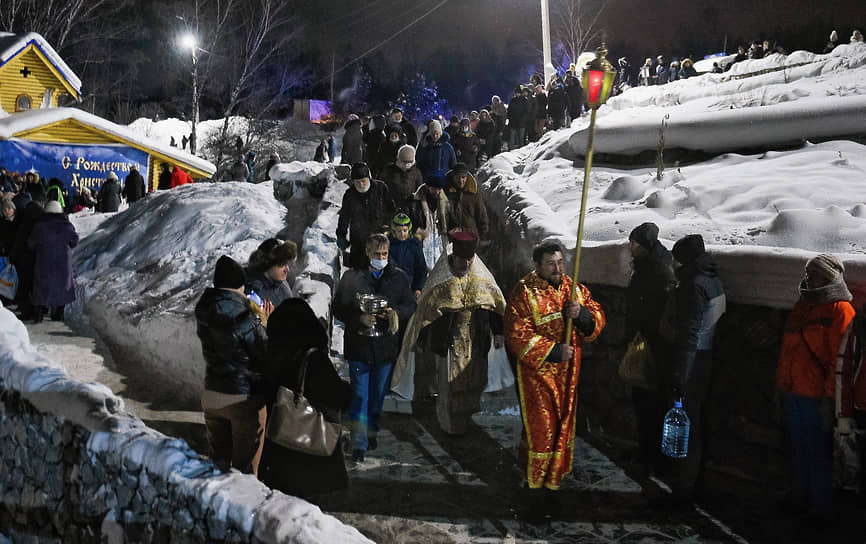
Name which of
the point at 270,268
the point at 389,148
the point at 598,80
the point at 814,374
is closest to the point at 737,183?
the point at 598,80

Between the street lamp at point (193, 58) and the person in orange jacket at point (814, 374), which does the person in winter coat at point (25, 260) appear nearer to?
the person in orange jacket at point (814, 374)

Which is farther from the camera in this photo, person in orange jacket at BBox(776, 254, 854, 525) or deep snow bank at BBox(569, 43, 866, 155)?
deep snow bank at BBox(569, 43, 866, 155)

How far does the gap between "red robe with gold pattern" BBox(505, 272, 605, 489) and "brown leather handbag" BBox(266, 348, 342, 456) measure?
1476 millimetres

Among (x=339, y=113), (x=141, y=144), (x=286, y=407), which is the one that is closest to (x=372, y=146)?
(x=286, y=407)

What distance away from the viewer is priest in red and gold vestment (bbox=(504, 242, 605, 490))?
15.6 ft

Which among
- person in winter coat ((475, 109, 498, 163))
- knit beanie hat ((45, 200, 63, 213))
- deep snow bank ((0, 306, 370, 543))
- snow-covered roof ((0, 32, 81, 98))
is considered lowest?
deep snow bank ((0, 306, 370, 543))

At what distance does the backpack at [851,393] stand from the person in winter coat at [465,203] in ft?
15.1

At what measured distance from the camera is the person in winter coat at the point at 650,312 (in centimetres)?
520

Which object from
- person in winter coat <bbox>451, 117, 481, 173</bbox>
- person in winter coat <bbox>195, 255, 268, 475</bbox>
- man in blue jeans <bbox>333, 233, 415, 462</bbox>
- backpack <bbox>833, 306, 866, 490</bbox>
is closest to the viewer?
person in winter coat <bbox>195, 255, 268, 475</bbox>

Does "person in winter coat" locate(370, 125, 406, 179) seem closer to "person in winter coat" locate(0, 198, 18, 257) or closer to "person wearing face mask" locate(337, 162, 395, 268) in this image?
"person wearing face mask" locate(337, 162, 395, 268)

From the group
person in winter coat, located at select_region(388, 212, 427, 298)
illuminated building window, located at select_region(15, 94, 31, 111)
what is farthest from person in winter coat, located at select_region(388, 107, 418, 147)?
illuminated building window, located at select_region(15, 94, 31, 111)

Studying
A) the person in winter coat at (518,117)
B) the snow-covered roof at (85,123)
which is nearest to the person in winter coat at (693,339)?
the person in winter coat at (518,117)

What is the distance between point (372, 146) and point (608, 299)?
7.49 metres

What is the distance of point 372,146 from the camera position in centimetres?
1275
